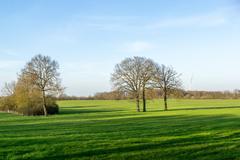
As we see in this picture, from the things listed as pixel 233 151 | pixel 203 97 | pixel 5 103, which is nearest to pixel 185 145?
pixel 233 151

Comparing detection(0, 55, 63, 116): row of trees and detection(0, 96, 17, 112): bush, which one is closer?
detection(0, 55, 63, 116): row of trees

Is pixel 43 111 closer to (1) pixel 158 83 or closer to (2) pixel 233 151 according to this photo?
(1) pixel 158 83

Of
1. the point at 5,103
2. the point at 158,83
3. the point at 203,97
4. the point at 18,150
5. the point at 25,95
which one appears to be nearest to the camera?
the point at 18,150

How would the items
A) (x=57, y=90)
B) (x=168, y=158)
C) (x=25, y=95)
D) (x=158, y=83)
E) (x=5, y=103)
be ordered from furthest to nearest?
(x=5, y=103) → (x=158, y=83) → (x=25, y=95) → (x=57, y=90) → (x=168, y=158)

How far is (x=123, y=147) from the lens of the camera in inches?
615

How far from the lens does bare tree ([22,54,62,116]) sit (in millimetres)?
62219

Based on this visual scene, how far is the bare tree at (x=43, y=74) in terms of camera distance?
6222 cm

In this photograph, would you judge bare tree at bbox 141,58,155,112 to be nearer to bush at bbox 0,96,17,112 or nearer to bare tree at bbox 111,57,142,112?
bare tree at bbox 111,57,142,112

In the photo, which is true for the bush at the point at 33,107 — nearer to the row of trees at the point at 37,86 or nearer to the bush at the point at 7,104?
the row of trees at the point at 37,86

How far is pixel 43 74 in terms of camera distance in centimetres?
6291

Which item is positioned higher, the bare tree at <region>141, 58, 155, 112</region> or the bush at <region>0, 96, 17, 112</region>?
the bare tree at <region>141, 58, 155, 112</region>

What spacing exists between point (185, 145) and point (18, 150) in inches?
276

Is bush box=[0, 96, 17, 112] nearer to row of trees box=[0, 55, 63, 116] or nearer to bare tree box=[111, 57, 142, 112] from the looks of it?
row of trees box=[0, 55, 63, 116]

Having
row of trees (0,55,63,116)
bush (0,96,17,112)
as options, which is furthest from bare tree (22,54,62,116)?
bush (0,96,17,112)
